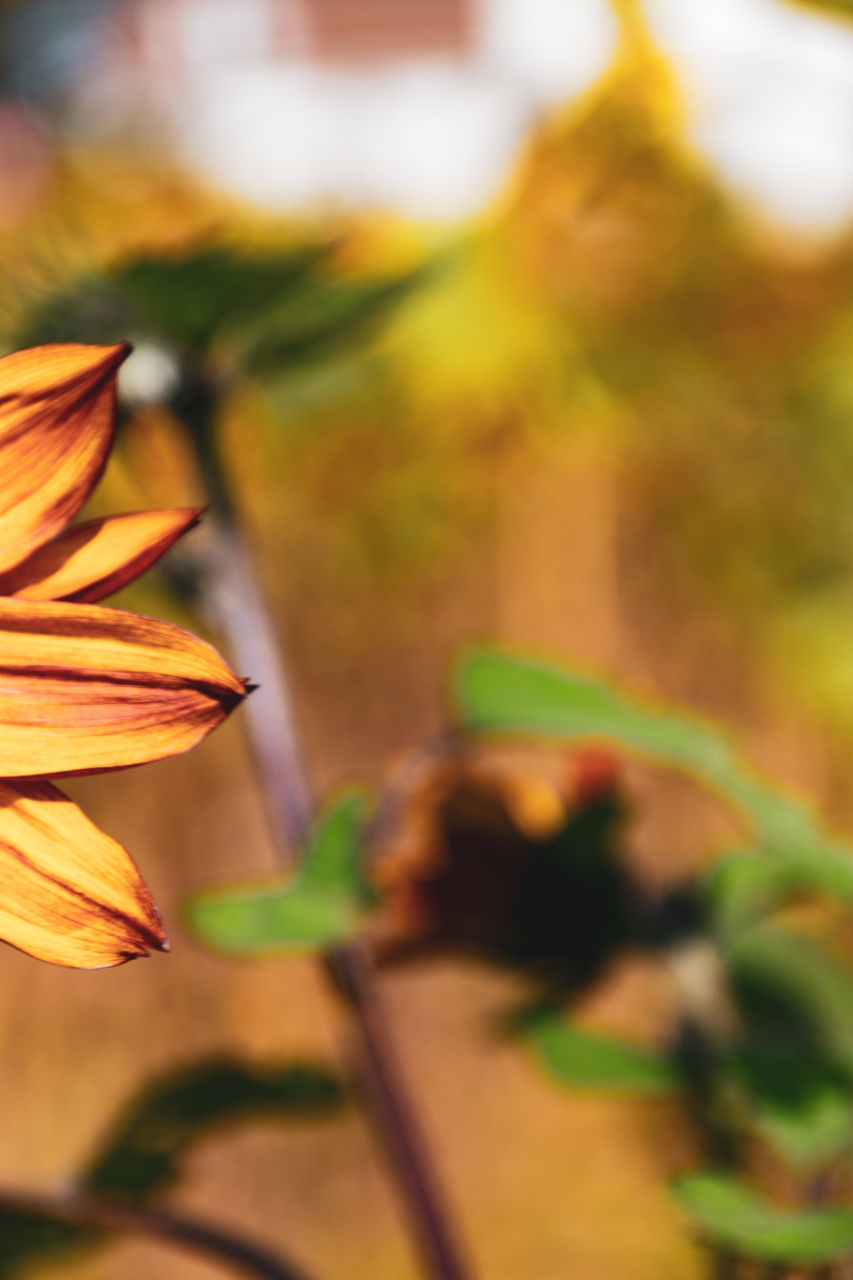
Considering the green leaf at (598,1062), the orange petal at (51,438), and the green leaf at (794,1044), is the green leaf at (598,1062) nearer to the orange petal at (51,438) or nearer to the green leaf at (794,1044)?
the green leaf at (794,1044)

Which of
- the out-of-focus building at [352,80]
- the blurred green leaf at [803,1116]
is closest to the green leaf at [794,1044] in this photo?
the blurred green leaf at [803,1116]

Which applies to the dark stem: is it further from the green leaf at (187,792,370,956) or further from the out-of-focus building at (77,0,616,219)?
the out-of-focus building at (77,0,616,219)

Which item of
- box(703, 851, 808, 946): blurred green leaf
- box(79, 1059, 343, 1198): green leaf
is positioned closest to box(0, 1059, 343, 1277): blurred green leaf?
box(79, 1059, 343, 1198): green leaf

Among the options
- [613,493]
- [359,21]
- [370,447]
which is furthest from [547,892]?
[359,21]

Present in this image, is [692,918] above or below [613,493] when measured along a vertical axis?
below

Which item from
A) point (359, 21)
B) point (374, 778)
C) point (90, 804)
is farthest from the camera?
point (359, 21)

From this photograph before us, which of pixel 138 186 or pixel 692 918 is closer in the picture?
pixel 692 918

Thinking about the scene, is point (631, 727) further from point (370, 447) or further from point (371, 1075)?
point (370, 447)
